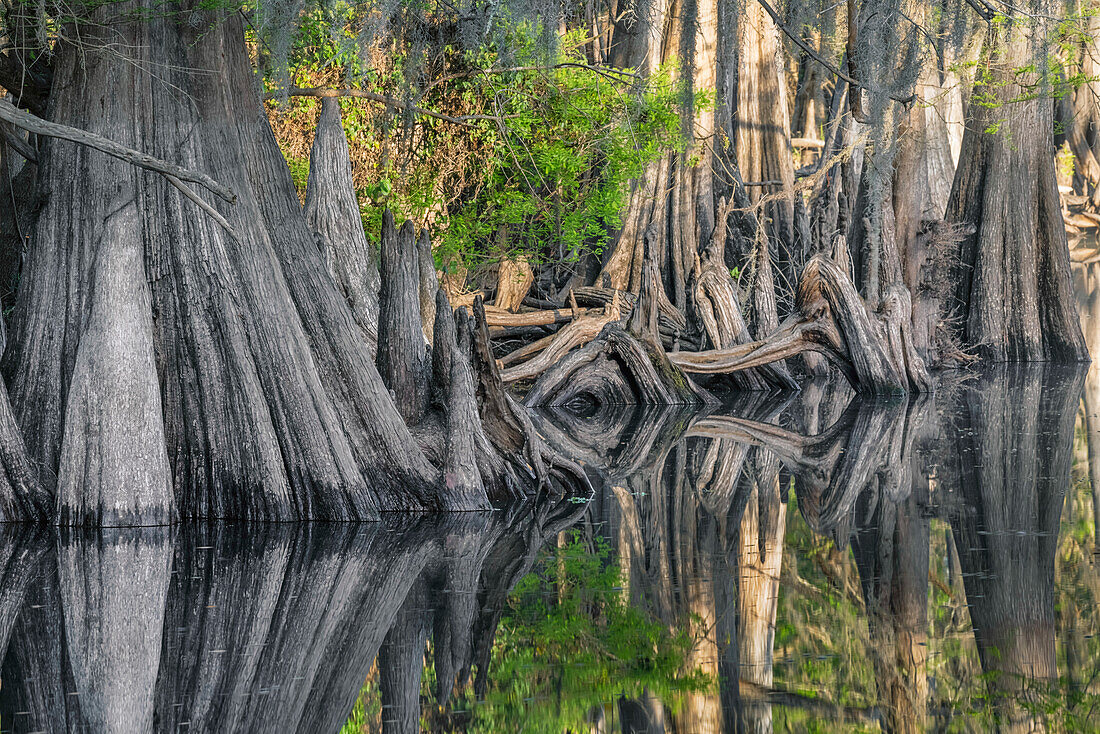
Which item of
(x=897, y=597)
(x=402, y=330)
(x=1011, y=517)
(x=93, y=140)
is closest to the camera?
(x=897, y=597)

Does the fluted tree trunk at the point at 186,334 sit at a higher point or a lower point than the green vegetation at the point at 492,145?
lower

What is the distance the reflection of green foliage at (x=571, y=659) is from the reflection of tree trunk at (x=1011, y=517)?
116 centimetres

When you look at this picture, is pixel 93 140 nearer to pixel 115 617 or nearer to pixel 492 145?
pixel 115 617

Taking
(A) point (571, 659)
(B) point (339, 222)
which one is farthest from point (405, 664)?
(B) point (339, 222)

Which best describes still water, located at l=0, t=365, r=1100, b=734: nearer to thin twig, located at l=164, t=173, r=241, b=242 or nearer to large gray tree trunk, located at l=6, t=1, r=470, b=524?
large gray tree trunk, located at l=6, t=1, r=470, b=524

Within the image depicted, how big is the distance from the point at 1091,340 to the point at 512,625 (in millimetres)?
17819

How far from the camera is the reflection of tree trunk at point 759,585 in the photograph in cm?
443

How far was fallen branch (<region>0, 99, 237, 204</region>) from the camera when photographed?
6.44 meters

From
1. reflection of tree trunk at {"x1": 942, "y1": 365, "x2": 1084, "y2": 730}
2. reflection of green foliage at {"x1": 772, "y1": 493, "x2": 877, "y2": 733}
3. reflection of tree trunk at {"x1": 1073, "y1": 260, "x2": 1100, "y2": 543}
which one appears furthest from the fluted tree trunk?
reflection of tree trunk at {"x1": 1073, "y1": 260, "x2": 1100, "y2": 543}

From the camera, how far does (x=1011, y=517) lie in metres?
7.16

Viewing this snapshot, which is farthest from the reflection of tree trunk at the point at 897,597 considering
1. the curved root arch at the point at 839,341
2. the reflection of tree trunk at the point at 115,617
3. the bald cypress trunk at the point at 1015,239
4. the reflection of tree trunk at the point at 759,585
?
the bald cypress trunk at the point at 1015,239

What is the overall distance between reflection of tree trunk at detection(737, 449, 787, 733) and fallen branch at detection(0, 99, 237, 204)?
346cm

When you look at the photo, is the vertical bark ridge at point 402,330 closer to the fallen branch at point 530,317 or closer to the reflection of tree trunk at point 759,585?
the reflection of tree trunk at point 759,585

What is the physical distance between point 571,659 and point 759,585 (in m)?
1.33
